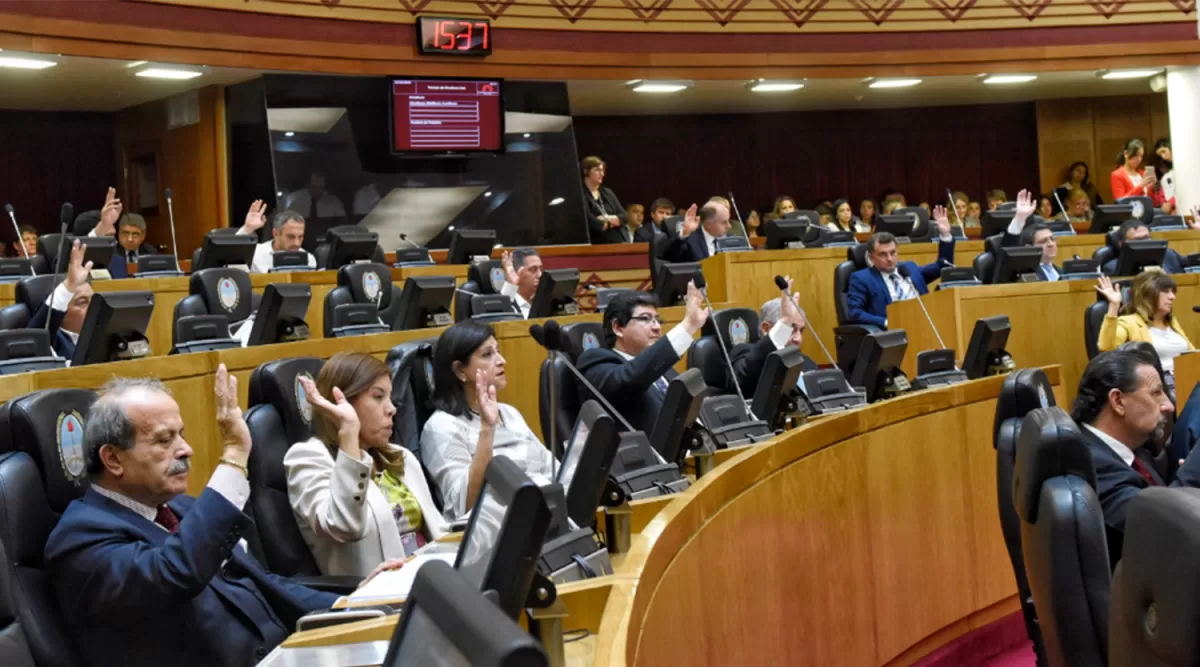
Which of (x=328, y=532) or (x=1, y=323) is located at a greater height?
(x=1, y=323)

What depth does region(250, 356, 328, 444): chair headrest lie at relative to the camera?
2.84 m

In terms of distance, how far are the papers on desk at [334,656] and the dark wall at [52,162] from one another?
960 cm

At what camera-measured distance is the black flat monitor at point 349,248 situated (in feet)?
20.7

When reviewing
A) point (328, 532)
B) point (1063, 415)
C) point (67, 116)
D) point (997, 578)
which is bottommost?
point (997, 578)

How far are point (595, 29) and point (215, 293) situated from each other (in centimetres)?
486

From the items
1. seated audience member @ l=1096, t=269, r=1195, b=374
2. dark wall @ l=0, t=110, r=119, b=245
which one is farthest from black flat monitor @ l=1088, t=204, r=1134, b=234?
dark wall @ l=0, t=110, r=119, b=245

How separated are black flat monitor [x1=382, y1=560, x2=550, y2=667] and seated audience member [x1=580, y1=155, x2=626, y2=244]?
7.68m

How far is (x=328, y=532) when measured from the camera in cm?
251

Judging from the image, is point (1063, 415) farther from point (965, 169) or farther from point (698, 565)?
point (965, 169)

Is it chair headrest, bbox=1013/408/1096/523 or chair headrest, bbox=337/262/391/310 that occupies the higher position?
chair headrest, bbox=337/262/391/310

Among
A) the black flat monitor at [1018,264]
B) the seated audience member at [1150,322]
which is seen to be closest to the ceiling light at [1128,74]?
the black flat monitor at [1018,264]

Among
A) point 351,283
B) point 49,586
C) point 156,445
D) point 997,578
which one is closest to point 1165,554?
point 156,445

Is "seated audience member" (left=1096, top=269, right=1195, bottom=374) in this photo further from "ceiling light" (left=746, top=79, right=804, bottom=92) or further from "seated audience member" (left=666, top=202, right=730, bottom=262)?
"ceiling light" (left=746, top=79, right=804, bottom=92)

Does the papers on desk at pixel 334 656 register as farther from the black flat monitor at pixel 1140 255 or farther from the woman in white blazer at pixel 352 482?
the black flat monitor at pixel 1140 255
